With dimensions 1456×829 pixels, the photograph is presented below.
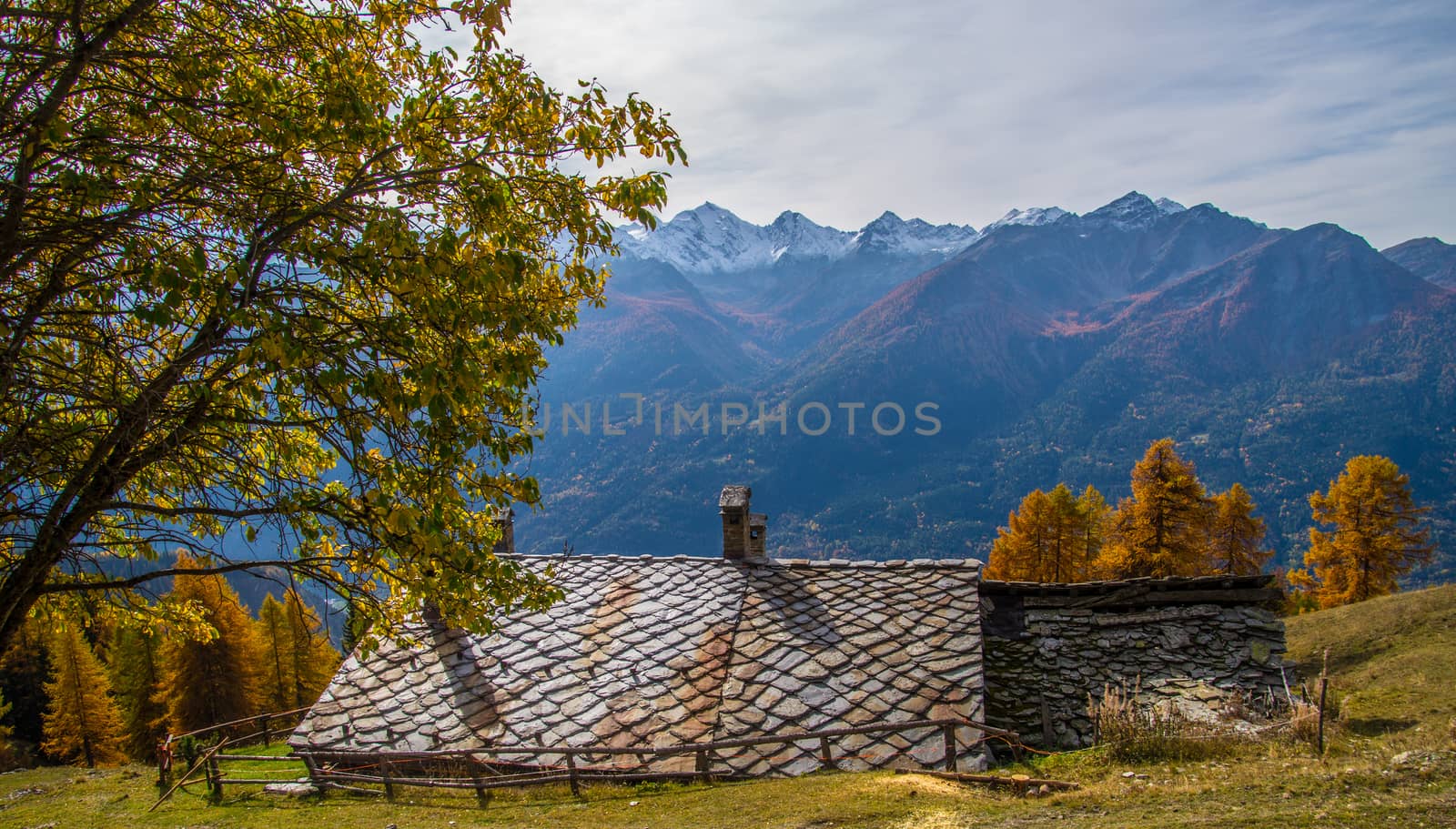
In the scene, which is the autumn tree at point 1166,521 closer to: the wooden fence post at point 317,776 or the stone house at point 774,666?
the stone house at point 774,666

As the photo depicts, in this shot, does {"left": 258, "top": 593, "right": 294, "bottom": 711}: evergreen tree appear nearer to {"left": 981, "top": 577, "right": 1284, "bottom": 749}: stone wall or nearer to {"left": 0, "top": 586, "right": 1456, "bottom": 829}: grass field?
{"left": 0, "top": 586, "right": 1456, "bottom": 829}: grass field

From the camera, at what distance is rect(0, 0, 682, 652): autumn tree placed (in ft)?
15.5

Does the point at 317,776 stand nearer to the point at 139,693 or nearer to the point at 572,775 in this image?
the point at 572,775

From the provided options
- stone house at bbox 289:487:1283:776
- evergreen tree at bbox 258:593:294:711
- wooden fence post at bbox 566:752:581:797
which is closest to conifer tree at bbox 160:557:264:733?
evergreen tree at bbox 258:593:294:711

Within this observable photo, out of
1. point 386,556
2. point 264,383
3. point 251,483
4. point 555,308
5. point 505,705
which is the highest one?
point 555,308

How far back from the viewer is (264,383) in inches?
262

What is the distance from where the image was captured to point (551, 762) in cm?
1159

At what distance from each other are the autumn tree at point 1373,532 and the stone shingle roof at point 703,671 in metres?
30.7

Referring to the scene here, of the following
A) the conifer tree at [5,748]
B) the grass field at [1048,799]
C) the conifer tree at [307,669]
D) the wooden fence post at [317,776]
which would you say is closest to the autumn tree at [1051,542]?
the grass field at [1048,799]

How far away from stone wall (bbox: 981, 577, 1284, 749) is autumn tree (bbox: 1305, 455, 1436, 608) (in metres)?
27.1

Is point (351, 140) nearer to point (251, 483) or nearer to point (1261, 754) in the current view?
point (251, 483)

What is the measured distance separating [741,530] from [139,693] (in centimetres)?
3399

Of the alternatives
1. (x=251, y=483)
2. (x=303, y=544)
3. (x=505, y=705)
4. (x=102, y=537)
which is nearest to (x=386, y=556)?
(x=303, y=544)

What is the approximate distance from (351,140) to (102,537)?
175 inches
